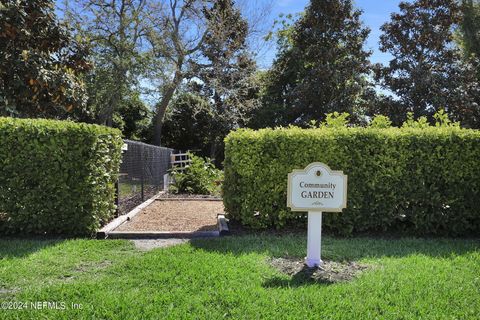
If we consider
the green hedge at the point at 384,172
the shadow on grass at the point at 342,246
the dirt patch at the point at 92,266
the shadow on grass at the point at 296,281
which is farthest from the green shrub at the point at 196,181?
the shadow on grass at the point at 296,281

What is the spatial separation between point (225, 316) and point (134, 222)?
14.9 ft

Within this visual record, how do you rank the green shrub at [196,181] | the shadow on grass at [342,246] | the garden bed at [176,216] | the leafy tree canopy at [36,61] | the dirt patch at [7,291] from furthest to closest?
the green shrub at [196,181] < the leafy tree canopy at [36,61] < the garden bed at [176,216] < the shadow on grass at [342,246] < the dirt patch at [7,291]

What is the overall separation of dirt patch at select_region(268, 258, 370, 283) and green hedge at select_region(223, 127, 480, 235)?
5.75ft

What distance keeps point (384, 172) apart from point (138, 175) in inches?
227

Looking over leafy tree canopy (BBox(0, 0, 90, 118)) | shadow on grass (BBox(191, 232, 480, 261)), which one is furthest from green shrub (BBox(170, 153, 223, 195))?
shadow on grass (BBox(191, 232, 480, 261))

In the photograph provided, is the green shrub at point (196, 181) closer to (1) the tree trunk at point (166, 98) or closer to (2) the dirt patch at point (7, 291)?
(2) the dirt patch at point (7, 291)

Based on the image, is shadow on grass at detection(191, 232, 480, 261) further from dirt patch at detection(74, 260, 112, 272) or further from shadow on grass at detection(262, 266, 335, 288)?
dirt patch at detection(74, 260, 112, 272)

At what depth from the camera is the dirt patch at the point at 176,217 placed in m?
7.04

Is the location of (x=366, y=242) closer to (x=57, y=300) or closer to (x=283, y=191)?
(x=283, y=191)

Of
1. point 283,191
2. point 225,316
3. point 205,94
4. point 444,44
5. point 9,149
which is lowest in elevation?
point 225,316

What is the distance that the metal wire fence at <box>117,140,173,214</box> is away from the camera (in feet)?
28.4

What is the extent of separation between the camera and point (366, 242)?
19.9ft

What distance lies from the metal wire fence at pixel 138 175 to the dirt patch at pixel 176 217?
37 centimetres

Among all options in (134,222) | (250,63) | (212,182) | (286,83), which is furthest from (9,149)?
(286,83)
